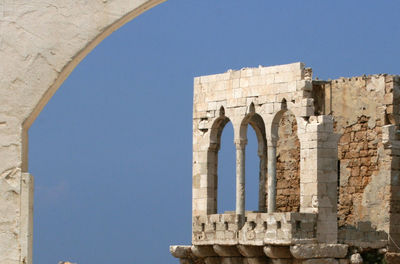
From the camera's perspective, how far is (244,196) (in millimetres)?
24156

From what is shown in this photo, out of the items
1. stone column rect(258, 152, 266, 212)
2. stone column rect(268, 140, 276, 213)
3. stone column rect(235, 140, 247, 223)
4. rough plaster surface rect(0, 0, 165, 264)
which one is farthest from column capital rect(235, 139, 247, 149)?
rough plaster surface rect(0, 0, 165, 264)

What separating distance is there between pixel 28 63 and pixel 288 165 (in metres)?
21.0

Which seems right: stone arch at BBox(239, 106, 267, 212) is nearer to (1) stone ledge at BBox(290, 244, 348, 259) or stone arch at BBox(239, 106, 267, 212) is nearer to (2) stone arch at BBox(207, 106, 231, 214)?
(2) stone arch at BBox(207, 106, 231, 214)

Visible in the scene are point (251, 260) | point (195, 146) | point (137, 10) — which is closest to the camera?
point (137, 10)

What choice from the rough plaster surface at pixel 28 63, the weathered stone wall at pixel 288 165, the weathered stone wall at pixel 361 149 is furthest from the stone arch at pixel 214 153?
the rough plaster surface at pixel 28 63

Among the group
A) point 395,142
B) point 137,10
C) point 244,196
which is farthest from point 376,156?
point 137,10

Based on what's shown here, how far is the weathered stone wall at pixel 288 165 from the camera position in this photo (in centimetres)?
2539

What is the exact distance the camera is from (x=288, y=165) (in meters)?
25.5

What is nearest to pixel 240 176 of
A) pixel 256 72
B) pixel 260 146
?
pixel 260 146

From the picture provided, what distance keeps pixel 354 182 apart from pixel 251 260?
9.61 ft

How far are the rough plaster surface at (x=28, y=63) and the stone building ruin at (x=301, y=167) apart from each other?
17.7 m

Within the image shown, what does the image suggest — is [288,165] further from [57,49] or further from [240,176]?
[57,49]

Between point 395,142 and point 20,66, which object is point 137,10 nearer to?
point 20,66

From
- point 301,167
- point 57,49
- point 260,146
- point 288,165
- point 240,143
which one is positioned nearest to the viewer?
point 57,49
